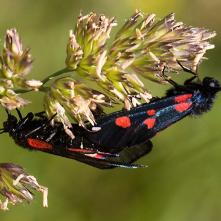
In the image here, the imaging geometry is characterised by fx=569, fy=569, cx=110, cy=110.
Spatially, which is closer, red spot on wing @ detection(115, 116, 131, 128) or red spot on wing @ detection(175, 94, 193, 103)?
red spot on wing @ detection(115, 116, 131, 128)

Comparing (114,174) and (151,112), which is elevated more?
(151,112)

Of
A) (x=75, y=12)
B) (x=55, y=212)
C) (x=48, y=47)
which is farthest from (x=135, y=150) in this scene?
(x=75, y=12)

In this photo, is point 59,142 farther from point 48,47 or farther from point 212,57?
point 212,57

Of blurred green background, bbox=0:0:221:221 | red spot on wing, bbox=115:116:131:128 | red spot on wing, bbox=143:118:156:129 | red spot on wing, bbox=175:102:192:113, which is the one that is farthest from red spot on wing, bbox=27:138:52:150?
blurred green background, bbox=0:0:221:221

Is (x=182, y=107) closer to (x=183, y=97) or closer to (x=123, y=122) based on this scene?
(x=183, y=97)

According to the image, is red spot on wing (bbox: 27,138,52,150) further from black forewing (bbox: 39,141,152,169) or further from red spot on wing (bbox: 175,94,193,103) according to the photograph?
red spot on wing (bbox: 175,94,193,103)

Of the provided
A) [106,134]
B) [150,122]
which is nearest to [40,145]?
[106,134]
